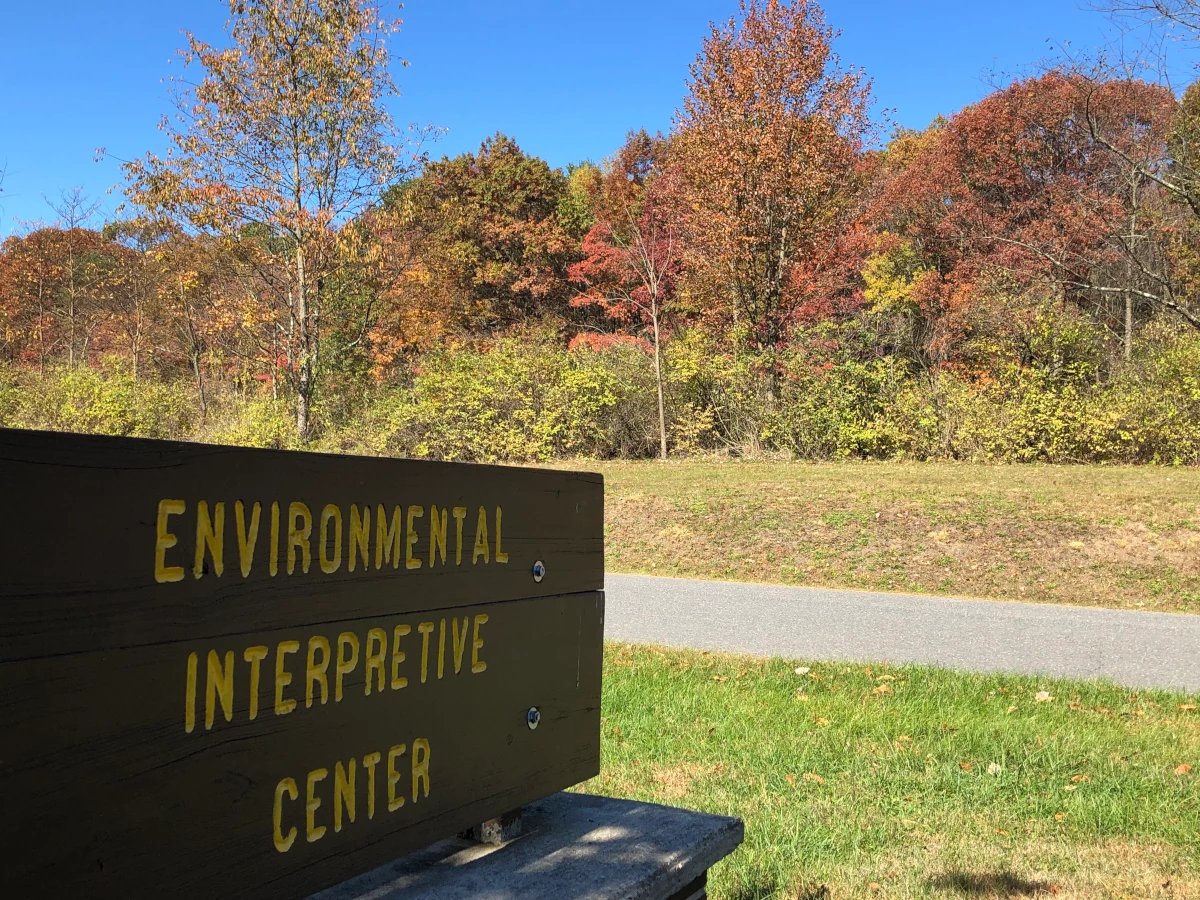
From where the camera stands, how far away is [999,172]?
28922 millimetres

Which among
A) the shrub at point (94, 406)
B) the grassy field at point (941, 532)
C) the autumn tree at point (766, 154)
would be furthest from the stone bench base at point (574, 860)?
the shrub at point (94, 406)

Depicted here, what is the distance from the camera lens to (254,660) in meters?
1.50

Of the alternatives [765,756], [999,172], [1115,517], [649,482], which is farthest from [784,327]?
[765,756]

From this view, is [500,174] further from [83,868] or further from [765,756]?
[83,868]

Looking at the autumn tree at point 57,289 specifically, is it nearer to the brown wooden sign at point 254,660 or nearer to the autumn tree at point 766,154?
the autumn tree at point 766,154

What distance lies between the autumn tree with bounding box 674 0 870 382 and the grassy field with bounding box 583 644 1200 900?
478 inches

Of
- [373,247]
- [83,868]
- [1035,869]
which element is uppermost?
[373,247]

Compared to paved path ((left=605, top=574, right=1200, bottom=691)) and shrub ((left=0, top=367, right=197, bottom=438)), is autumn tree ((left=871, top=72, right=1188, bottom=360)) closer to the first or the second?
paved path ((left=605, top=574, right=1200, bottom=691))

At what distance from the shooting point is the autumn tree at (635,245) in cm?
2168

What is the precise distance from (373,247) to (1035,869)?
52.9 ft

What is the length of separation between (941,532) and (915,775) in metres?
6.29

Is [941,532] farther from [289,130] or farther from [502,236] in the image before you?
[502,236]

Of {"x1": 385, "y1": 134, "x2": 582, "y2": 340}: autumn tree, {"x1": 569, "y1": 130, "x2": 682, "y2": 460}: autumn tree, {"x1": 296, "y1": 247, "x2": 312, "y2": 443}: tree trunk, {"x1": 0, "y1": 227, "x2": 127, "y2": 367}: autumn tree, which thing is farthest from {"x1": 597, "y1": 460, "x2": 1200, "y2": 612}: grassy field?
{"x1": 385, "y1": 134, "x2": 582, "y2": 340}: autumn tree

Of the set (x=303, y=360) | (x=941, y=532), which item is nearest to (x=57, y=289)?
(x=303, y=360)
